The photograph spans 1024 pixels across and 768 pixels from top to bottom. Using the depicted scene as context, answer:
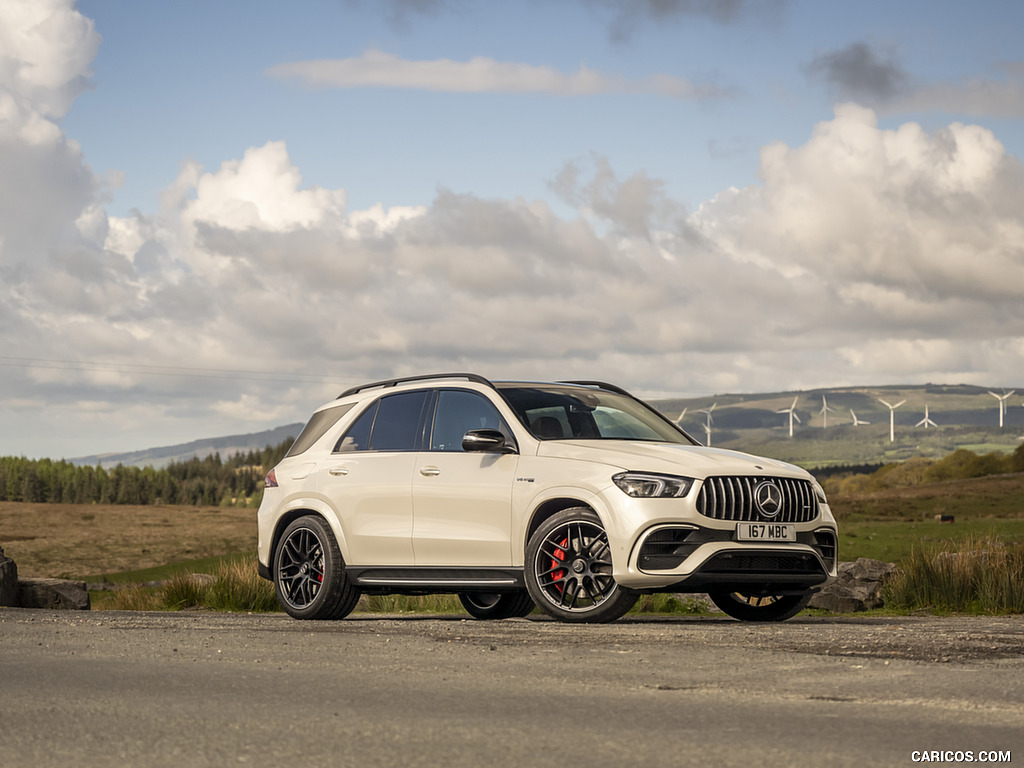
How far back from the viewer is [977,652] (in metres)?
7.74

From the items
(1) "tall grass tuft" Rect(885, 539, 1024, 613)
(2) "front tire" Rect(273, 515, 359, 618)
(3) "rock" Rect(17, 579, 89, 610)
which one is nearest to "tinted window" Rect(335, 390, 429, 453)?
(2) "front tire" Rect(273, 515, 359, 618)

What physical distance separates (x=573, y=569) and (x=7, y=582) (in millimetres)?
10290

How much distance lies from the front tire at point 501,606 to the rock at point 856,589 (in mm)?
6185

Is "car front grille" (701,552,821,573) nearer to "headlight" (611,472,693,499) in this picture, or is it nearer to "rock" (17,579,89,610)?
"headlight" (611,472,693,499)

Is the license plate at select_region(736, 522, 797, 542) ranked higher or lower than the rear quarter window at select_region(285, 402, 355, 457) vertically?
lower

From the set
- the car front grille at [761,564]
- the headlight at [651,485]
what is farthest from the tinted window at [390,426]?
the car front grille at [761,564]

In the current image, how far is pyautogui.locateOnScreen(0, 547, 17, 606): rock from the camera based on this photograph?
56.5 feet

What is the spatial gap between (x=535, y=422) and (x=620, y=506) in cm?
151

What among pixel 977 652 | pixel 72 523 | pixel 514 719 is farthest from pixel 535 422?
pixel 72 523

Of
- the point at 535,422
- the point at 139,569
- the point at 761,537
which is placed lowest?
the point at 139,569

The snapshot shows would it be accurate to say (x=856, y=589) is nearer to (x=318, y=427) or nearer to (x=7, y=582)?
(x=318, y=427)

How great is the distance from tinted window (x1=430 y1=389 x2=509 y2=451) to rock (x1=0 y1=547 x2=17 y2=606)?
27.8ft

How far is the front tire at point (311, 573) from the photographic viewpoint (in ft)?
38.2

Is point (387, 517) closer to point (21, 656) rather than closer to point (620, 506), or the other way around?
point (620, 506)
